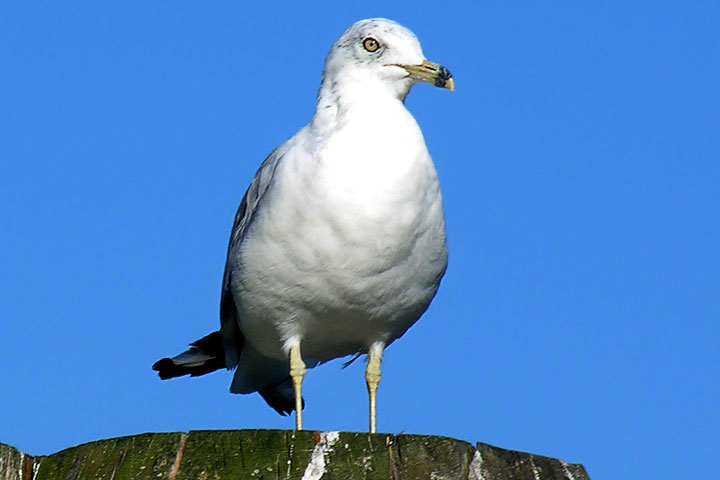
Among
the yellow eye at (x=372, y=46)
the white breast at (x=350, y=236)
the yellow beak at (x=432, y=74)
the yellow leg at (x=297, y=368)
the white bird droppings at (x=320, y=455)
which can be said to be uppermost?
the yellow eye at (x=372, y=46)

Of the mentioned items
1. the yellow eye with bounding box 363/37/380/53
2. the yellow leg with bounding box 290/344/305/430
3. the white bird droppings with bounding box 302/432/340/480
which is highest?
the yellow eye with bounding box 363/37/380/53

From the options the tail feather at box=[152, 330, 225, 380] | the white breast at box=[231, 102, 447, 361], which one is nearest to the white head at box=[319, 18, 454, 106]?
the white breast at box=[231, 102, 447, 361]

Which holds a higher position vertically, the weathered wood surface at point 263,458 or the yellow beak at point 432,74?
the yellow beak at point 432,74

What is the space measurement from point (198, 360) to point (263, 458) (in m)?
4.65

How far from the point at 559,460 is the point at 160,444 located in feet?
5.31

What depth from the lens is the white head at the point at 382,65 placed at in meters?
7.53

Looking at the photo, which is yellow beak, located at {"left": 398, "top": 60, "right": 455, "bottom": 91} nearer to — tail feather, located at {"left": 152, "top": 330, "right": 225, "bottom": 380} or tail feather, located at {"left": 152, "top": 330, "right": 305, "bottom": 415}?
tail feather, located at {"left": 152, "top": 330, "right": 305, "bottom": 415}

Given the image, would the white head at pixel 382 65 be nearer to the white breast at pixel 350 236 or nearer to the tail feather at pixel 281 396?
the white breast at pixel 350 236

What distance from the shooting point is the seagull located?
7004 mm

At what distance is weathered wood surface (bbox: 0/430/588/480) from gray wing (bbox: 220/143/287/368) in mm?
3309

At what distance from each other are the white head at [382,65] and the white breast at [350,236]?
9.7 inches

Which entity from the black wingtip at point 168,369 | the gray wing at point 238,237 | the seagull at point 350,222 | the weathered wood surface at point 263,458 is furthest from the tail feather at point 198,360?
the weathered wood surface at point 263,458

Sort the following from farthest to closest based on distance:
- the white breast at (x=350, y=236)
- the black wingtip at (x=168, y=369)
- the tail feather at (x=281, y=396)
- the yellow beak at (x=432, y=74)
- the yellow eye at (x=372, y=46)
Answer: the tail feather at (x=281, y=396)
the black wingtip at (x=168, y=369)
the yellow eye at (x=372, y=46)
the yellow beak at (x=432, y=74)
the white breast at (x=350, y=236)

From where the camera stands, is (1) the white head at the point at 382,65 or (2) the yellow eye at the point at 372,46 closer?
(1) the white head at the point at 382,65
